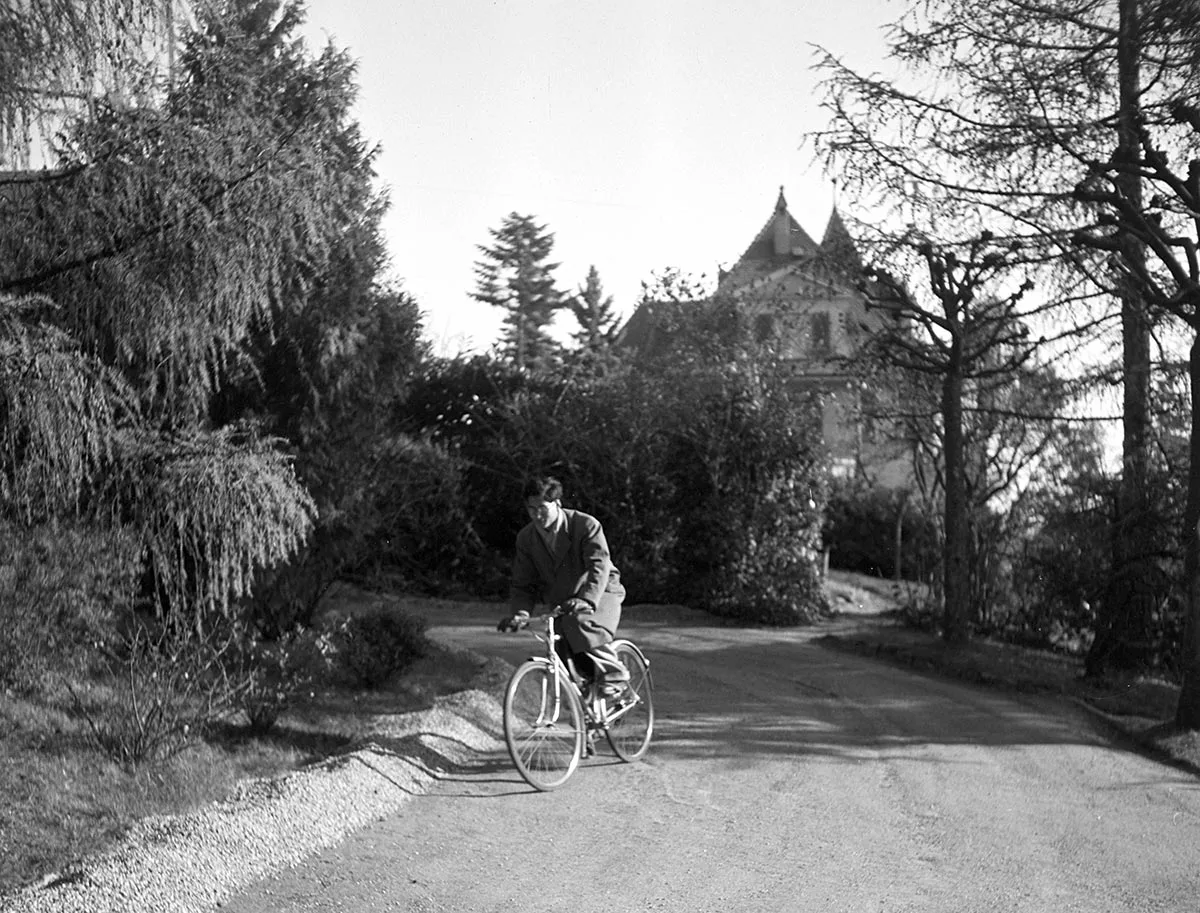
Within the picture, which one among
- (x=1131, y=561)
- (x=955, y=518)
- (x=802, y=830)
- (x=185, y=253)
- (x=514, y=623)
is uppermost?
(x=185, y=253)

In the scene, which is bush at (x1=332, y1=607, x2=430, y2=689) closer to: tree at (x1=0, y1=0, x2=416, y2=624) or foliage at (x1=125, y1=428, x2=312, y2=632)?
tree at (x1=0, y1=0, x2=416, y2=624)

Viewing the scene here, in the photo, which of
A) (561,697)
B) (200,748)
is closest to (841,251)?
(561,697)

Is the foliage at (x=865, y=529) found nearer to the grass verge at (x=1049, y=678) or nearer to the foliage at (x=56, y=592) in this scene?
the grass verge at (x=1049, y=678)

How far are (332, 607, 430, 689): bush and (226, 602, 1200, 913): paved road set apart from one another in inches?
97.2

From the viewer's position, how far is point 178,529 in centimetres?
697

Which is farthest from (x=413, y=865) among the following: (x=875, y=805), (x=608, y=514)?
(x=608, y=514)

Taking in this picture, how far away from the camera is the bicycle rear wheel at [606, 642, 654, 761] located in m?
9.41

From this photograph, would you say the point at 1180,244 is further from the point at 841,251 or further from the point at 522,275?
the point at 522,275

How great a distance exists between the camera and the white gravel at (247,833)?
540cm

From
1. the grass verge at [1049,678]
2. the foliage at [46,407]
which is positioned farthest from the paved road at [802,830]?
the foliage at [46,407]

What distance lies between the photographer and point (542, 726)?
8594 mm

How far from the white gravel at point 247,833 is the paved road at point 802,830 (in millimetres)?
159

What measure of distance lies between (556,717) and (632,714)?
168cm

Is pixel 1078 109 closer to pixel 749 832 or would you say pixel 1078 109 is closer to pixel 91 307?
pixel 749 832
